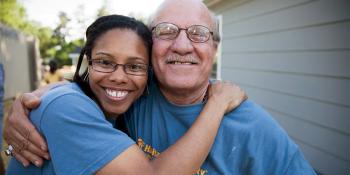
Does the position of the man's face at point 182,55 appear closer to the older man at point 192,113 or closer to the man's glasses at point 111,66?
the older man at point 192,113

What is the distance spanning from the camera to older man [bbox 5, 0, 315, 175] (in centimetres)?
185

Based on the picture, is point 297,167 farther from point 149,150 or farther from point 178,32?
point 178,32

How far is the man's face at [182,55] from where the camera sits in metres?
2.07

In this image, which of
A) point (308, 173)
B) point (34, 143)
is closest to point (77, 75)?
point (34, 143)

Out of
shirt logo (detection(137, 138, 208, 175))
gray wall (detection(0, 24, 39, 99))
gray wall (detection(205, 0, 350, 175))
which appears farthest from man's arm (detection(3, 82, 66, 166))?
gray wall (detection(0, 24, 39, 99))

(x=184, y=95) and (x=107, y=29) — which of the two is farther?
(x=184, y=95)

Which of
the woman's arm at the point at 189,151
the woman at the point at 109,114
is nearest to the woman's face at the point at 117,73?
the woman at the point at 109,114

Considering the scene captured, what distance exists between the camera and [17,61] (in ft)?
49.0

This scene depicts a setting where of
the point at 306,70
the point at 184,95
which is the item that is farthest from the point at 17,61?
the point at 184,95

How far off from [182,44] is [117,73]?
0.41 meters

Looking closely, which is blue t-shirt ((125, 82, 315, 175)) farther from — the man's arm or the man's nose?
the man's arm

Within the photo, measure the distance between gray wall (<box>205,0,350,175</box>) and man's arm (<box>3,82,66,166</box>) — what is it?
2796 millimetres

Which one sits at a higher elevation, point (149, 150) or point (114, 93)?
point (114, 93)

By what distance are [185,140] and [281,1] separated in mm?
3412
